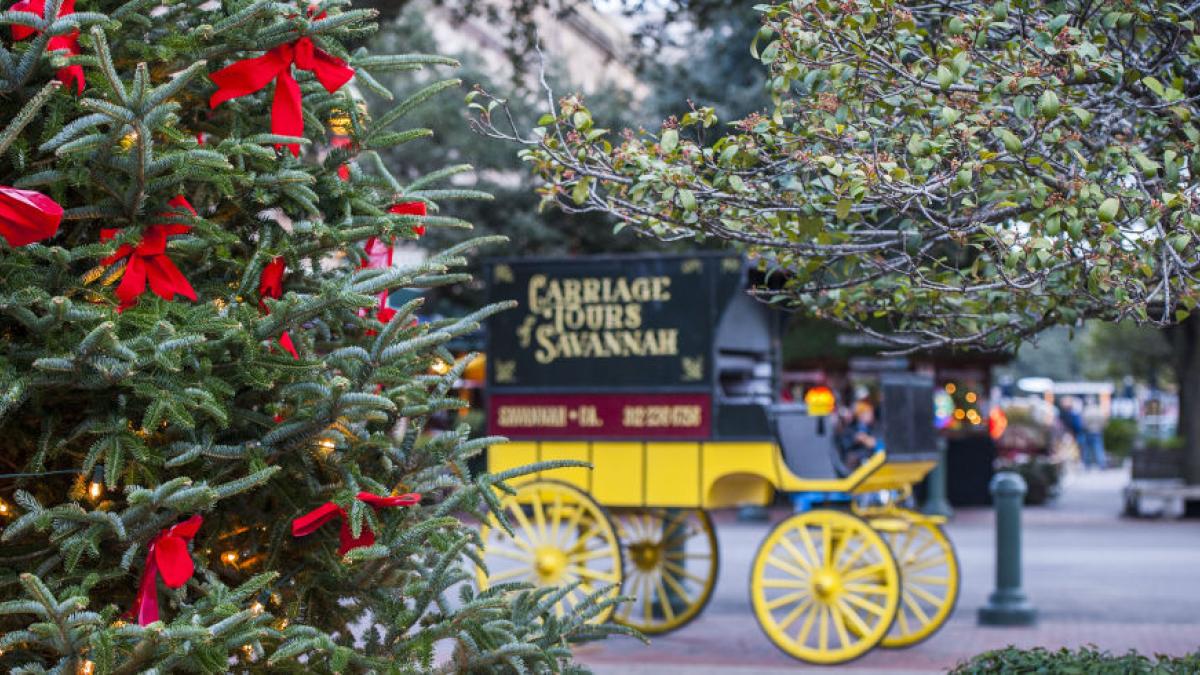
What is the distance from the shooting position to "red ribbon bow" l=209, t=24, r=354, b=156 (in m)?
3.98

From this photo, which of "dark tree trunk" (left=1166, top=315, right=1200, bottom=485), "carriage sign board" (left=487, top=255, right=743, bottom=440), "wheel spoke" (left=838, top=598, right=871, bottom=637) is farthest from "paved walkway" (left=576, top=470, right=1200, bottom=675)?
"carriage sign board" (left=487, top=255, right=743, bottom=440)

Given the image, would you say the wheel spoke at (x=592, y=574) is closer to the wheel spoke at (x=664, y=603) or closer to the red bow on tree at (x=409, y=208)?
the wheel spoke at (x=664, y=603)

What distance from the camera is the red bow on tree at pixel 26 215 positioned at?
11.5 ft

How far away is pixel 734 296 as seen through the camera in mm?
10273

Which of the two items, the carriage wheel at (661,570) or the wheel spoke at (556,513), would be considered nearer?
the wheel spoke at (556,513)

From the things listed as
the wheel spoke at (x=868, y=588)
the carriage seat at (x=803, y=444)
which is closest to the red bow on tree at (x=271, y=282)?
the wheel spoke at (x=868, y=588)

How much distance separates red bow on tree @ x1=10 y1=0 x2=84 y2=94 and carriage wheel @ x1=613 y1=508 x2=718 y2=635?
7172 millimetres

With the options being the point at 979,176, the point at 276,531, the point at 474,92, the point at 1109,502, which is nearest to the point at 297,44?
the point at 474,92

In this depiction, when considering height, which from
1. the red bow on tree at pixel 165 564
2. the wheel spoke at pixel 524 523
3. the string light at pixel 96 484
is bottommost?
the wheel spoke at pixel 524 523

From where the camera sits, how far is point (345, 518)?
4.08 m

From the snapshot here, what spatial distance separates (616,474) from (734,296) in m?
1.46

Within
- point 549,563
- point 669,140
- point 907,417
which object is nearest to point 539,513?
point 549,563

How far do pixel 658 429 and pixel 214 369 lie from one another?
6591 millimetres

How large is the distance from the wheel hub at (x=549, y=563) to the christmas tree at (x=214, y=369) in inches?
222
